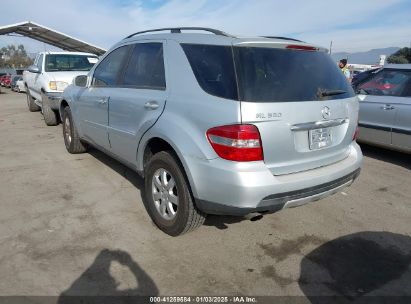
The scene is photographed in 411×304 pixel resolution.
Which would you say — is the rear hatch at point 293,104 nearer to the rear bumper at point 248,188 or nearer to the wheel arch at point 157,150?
the rear bumper at point 248,188

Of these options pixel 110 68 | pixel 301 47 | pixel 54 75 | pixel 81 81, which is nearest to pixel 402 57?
pixel 54 75

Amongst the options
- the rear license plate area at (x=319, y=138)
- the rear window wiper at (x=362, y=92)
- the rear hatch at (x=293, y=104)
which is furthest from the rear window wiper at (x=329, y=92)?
the rear window wiper at (x=362, y=92)

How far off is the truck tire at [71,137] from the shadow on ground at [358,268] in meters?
4.11

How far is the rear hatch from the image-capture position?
2.79 metres

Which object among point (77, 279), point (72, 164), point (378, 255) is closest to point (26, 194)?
point (72, 164)

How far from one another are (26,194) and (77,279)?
202 centimetres

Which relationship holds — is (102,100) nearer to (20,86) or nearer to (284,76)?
(284,76)

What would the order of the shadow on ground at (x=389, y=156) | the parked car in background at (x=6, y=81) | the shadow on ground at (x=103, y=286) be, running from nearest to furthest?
the shadow on ground at (x=103, y=286) < the shadow on ground at (x=389, y=156) < the parked car in background at (x=6, y=81)

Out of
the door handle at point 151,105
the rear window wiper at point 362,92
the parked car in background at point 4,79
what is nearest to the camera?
the door handle at point 151,105

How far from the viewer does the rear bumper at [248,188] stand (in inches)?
A: 109

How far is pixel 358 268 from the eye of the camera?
3.05 m

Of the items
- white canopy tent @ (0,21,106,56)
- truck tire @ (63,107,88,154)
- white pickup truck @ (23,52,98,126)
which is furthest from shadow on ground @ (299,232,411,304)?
white canopy tent @ (0,21,106,56)

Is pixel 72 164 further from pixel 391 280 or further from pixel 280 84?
pixel 391 280

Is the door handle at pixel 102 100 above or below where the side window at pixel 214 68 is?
below
